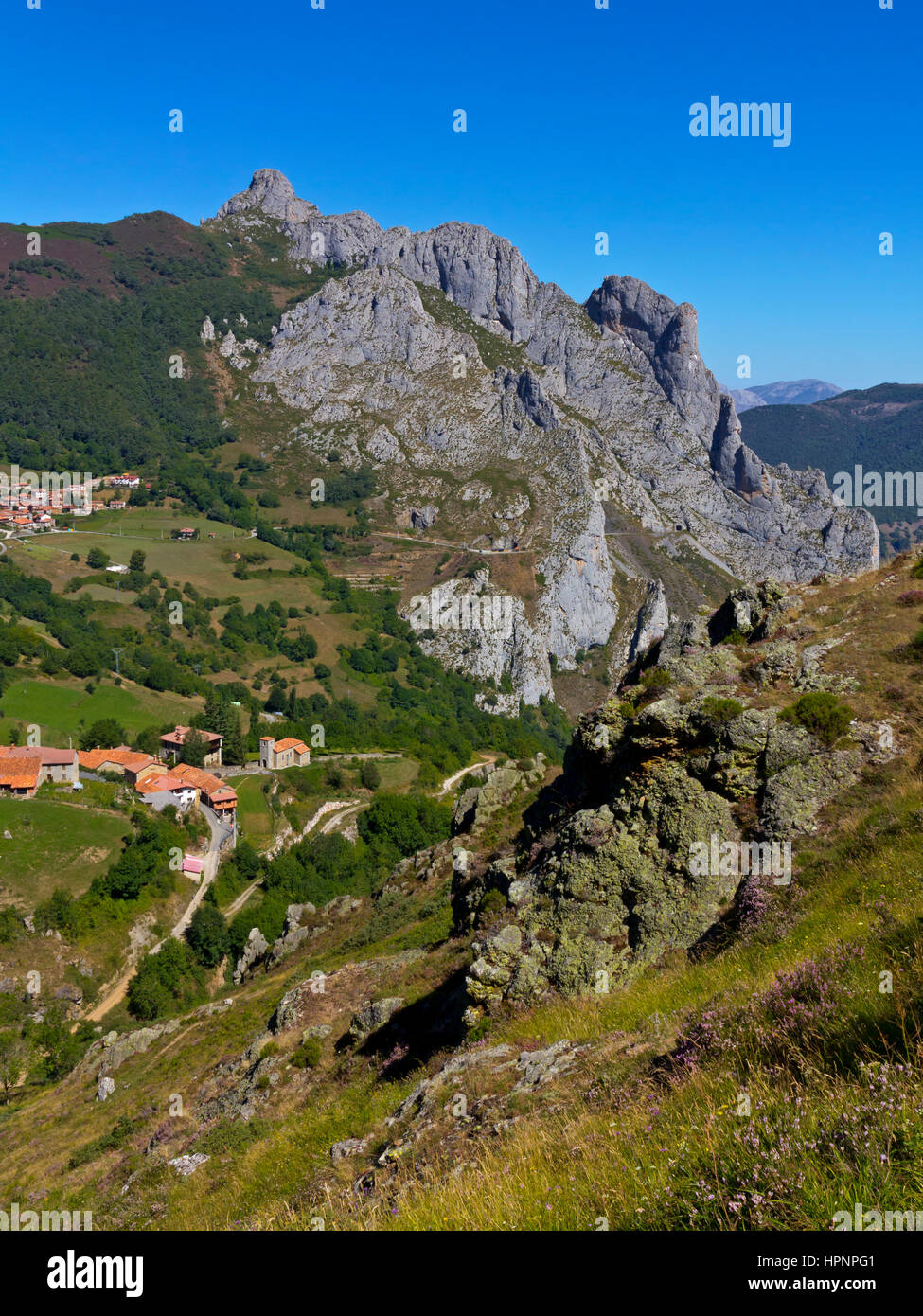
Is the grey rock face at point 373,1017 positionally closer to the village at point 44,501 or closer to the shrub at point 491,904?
the shrub at point 491,904

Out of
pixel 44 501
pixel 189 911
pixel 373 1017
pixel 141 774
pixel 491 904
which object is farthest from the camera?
pixel 44 501

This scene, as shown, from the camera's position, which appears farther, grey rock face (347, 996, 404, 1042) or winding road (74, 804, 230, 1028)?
winding road (74, 804, 230, 1028)

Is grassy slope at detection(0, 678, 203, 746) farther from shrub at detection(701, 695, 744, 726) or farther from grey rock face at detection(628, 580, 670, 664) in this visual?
grey rock face at detection(628, 580, 670, 664)

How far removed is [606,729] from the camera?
16.8m

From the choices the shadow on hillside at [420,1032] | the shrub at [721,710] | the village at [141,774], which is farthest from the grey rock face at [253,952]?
the shrub at [721,710]

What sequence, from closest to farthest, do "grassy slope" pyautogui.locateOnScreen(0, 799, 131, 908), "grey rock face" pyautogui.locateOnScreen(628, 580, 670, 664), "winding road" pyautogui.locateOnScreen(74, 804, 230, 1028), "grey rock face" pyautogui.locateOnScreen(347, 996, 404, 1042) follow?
"grey rock face" pyautogui.locateOnScreen(347, 996, 404, 1042), "winding road" pyautogui.locateOnScreen(74, 804, 230, 1028), "grassy slope" pyautogui.locateOnScreen(0, 799, 131, 908), "grey rock face" pyautogui.locateOnScreen(628, 580, 670, 664)

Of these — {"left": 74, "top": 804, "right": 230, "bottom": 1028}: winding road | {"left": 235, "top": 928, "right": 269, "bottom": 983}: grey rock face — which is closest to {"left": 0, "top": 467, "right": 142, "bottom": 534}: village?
{"left": 74, "top": 804, "right": 230, "bottom": 1028}: winding road

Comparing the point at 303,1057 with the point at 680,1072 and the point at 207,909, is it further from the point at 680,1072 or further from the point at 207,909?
the point at 207,909

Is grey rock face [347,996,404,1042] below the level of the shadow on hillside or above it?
below

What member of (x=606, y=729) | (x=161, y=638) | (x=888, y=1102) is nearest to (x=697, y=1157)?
(x=888, y=1102)

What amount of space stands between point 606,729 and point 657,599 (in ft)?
540

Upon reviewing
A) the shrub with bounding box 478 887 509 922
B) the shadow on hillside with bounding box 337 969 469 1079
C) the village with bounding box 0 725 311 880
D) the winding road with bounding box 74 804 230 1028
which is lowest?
the winding road with bounding box 74 804 230 1028

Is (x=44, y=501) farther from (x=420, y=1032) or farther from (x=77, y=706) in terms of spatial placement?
(x=420, y=1032)

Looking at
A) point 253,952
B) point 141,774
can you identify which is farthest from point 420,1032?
point 141,774
